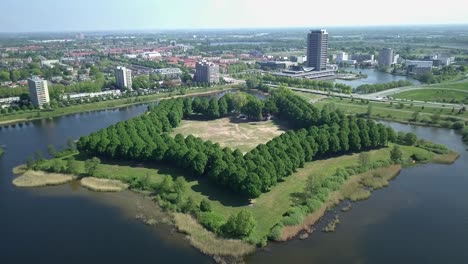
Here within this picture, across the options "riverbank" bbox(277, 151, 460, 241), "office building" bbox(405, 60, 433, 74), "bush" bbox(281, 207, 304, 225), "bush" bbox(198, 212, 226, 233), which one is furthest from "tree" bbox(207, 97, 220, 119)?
"office building" bbox(405, 60, 433, 74)

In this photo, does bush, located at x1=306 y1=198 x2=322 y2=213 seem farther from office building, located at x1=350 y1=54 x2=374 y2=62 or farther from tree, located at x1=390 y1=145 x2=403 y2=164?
office building, located at x1=350 y1=54 x2=374 y2=62

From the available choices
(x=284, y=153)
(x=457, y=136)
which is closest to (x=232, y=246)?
(x=284, y=153)

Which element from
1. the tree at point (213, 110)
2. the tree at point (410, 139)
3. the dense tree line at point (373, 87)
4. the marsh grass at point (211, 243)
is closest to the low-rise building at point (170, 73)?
the tree at point (213, 110)

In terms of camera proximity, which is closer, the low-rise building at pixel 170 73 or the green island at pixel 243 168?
the green island at pixel 243 168

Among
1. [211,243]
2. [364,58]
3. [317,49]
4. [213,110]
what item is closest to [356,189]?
[211,243]

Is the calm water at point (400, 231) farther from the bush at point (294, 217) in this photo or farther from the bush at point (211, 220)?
the bush at point (211, 220)

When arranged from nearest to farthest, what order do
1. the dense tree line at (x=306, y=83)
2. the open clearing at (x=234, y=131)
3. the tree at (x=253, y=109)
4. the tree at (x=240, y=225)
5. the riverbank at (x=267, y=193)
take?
1. the tree at (x=240, y=225)
2. the riverbank at (x=267, y=193)
3. the open clearing at (x=234, y=131)
4. the tree at (x=253, y=109)
5. the dense tree line at (x=306, y=83)
